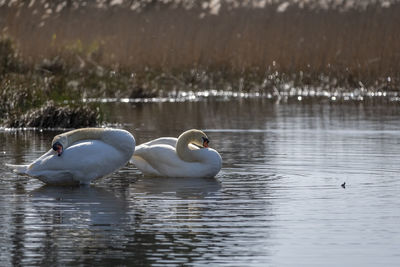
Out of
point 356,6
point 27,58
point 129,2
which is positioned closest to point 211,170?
point 27,58

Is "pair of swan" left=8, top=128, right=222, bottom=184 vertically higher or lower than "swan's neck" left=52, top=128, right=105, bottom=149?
lower

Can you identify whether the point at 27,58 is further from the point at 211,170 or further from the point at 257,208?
the point at 257,208

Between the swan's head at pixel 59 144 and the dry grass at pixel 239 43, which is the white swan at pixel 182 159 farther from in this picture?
the dry grass at pixel 239 43

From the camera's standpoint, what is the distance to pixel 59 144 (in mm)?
15758

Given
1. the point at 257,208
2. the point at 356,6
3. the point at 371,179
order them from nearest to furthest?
the point at 257,208
the point at 371,179
the point at 356,6

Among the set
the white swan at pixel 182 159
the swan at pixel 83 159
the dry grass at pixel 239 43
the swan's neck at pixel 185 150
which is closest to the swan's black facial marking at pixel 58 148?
the swan at pixel 83 159

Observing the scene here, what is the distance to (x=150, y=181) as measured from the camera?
16719 millimetres

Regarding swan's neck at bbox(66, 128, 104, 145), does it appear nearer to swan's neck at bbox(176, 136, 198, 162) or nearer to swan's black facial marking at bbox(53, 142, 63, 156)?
swan's black facial marking at bbox(53, 142, 63, 156)

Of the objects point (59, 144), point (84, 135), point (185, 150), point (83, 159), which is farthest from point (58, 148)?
point (185, 150)

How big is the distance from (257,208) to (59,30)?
129 ft

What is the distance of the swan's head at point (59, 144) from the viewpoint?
15.7m

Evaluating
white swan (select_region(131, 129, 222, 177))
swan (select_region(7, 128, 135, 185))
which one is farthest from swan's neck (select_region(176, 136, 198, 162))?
swan (select_region(7, 128, 135, 185))

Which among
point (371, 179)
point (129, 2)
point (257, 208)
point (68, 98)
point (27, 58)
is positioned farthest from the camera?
point (129, 2)

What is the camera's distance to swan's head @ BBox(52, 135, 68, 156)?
51.4 feet
